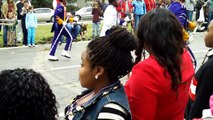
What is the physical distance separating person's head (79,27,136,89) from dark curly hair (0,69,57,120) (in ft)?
1.69

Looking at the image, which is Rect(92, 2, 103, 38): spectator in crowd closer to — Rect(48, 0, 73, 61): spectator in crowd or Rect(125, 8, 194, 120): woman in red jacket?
Rect(48, 0, 73, 61): spectator in crowd

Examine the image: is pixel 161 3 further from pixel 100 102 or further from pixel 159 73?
pixel 100 102

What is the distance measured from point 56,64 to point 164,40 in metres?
7.96

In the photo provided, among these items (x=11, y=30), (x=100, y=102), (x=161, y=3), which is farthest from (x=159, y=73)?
(x=161, y=3)

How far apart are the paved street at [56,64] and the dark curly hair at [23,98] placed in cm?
433

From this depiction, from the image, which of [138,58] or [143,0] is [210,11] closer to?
[143,0]

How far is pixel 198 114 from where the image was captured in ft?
11.3

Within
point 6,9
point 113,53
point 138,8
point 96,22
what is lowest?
point 96,22

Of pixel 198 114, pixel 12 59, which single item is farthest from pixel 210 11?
pixel 198 114

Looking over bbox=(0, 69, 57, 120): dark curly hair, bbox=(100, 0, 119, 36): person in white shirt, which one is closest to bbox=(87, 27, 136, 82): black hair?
bbox=(0, 69, 57, 120): dark curly hair

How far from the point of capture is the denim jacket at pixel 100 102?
7.47 feet

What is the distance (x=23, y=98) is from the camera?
73.6 inches

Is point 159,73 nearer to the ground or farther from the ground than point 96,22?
farther from the ground

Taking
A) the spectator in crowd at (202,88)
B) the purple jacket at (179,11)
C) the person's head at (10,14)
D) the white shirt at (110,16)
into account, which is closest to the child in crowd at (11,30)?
the person's head at (10,14)
